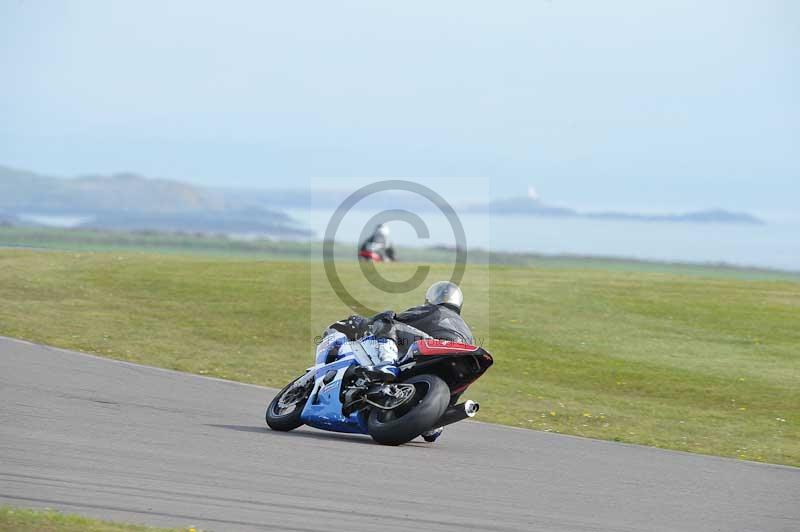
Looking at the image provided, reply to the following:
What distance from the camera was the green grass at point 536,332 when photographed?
16.2 m

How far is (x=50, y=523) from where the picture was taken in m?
6.75

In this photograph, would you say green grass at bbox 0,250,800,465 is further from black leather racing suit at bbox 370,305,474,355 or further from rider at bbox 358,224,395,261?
rider at bbox 358,224,395,261

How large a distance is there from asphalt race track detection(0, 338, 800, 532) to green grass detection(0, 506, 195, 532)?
24cm

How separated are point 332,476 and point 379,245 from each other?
38638mm

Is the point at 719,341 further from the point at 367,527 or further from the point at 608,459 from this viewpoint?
the point at 367,527

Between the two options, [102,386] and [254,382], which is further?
[254,382]

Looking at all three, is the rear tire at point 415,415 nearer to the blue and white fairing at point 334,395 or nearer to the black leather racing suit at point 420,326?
the blue and white fairing at point 334,395

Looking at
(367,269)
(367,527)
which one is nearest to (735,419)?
(367,527)

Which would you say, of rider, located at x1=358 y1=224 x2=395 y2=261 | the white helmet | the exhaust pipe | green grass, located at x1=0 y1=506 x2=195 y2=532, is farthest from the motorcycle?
rider, located at x1=358 y1=224 x2=395 y2=261

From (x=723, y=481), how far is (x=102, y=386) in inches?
293

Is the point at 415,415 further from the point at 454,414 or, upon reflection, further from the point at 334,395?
the point at 334,395

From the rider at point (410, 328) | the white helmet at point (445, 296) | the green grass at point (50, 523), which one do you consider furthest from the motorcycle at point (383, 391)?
the green grass at point (50, 523)

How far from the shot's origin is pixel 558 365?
20.9 metres

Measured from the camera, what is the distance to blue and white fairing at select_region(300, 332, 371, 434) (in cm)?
1161
